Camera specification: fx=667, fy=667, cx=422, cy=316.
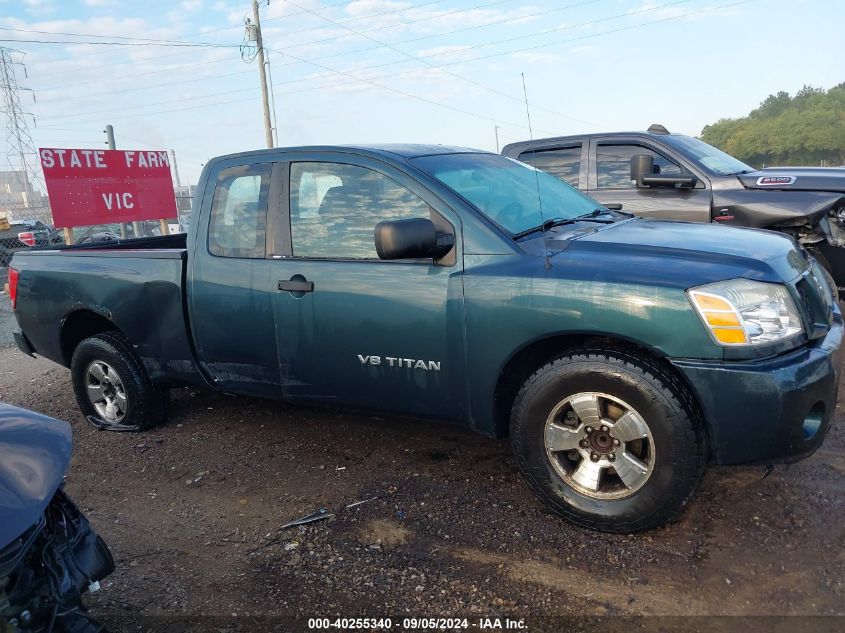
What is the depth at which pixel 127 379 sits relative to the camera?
4496 mm

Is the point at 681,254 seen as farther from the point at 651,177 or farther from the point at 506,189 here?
the point at 651,177

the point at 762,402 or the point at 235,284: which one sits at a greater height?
the point at 235,284

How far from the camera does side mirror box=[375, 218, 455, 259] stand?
300cm

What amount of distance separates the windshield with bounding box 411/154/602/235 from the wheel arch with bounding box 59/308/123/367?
2.62 meters

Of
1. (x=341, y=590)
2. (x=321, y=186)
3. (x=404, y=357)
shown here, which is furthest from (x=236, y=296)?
(x=341, y=590)

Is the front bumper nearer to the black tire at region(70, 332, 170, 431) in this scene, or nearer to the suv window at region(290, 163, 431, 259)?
the suv window at region(290, 163, 431, 259)

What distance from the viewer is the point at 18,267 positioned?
16.1 feet

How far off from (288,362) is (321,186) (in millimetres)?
988

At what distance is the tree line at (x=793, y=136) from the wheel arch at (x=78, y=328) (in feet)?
86.1

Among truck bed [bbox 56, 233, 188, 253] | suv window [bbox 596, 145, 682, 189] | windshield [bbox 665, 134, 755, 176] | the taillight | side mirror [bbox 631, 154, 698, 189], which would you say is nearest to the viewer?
the taillight

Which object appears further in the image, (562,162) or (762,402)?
(562,162)

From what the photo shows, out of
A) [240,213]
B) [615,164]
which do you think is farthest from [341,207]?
[615,164]

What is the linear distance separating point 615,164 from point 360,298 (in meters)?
4.42

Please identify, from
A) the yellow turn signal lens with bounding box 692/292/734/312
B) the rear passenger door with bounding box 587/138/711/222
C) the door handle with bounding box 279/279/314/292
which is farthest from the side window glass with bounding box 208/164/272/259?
the rear passenger door with bounding box 587/138/711/222
